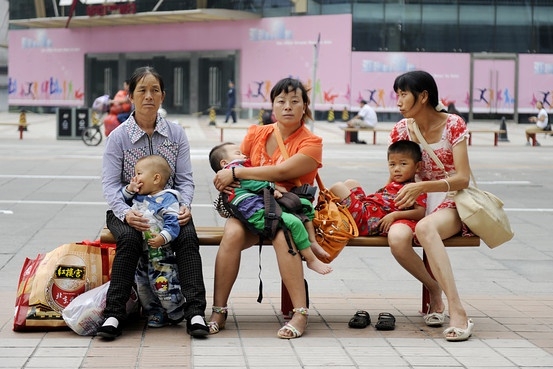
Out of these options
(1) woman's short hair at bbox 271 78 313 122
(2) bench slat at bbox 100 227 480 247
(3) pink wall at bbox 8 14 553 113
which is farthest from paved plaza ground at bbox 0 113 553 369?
(3) pink wall at bbox 8 14 553 113

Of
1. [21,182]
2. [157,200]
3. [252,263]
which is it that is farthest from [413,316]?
[21,182]

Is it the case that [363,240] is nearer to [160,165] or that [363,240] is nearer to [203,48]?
[160,165]

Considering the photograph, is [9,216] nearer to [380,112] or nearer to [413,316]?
[413,316]

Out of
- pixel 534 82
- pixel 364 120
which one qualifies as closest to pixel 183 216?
pixel 364 120

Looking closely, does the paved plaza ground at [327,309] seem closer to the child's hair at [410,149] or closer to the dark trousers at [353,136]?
the child's hair at [410,149]

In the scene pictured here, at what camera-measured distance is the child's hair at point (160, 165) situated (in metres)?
5.90

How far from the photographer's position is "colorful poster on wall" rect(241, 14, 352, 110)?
42.7 metres

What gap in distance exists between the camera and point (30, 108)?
174 ft

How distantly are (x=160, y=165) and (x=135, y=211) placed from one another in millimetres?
320

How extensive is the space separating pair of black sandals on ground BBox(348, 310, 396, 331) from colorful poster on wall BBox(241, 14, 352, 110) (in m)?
35.7

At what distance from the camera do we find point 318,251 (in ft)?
19.3

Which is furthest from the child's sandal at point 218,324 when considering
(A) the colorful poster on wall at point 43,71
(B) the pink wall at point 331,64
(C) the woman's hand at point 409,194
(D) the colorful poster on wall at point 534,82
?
(A) the colorful poster on wall at point 43,71

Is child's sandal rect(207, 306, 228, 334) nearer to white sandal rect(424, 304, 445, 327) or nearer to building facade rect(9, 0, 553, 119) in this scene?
white sandal rect(424, 304, 445, 327)

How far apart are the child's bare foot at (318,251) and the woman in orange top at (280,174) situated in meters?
0.13
